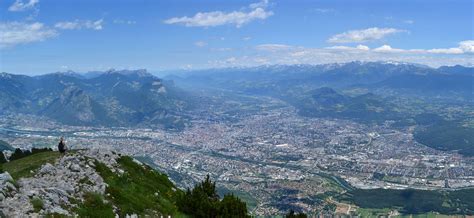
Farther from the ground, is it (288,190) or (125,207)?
(125,207)

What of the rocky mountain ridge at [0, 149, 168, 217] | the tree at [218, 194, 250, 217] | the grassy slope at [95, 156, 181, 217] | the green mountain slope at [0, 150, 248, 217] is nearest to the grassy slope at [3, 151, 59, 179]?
the green mountain slope at [0, 150, 248, 217]

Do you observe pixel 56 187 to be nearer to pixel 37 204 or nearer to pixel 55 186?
pixel 55 186

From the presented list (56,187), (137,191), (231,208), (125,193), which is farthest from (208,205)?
(56,187)

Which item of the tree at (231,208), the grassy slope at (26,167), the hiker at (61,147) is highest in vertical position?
the hiker at (61,147)

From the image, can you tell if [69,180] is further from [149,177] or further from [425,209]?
[425,209]

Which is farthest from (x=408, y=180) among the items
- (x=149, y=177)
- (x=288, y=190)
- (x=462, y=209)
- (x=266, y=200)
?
(x=149, y=177)

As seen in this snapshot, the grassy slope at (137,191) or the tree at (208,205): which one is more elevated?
the grassy slope at (137,191)

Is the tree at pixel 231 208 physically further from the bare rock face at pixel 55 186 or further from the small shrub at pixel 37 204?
the small shrub at pixel 37 204

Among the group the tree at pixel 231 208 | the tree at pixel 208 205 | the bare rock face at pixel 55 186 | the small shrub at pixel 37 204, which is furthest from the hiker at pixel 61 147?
the tree at pixel 231 208
